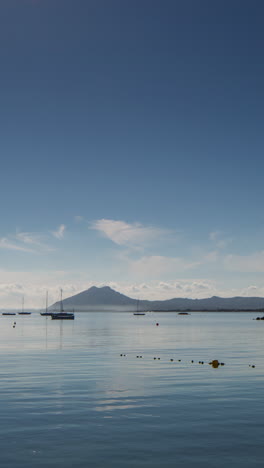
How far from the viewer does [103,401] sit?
31.5 m

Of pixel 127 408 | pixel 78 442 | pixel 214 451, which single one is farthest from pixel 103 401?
pixel 214 451

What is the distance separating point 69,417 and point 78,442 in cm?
517

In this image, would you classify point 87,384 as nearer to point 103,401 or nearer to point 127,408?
point 103,401

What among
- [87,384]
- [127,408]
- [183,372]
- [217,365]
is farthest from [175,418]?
[217,365]

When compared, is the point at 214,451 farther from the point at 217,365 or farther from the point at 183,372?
the point at 217,365

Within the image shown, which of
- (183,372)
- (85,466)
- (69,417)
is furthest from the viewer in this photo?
(183,372)

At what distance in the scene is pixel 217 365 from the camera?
51.7 metres

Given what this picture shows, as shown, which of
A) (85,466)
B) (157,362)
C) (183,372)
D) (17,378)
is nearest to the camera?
(85,466)

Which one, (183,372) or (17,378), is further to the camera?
(183,372)

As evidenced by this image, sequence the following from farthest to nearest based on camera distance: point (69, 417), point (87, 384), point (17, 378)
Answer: point (17, 378) → point (87, 384) → point (69, 417)

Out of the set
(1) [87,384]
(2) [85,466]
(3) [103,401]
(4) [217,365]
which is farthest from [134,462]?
(4) [217,365]

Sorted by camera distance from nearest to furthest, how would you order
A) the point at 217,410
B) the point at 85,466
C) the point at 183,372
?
the point at 85,466 → the point at 217,410 → the point at 183,372

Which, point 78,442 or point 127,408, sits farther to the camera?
point 127,408

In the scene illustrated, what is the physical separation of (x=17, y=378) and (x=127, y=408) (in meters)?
17.5
